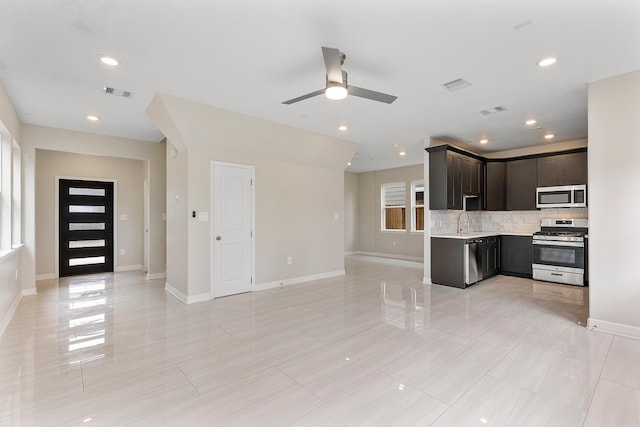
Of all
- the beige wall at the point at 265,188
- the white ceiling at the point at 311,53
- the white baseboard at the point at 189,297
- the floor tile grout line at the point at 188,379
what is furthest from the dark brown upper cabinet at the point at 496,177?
the floor tile grout line at the point at 188,379

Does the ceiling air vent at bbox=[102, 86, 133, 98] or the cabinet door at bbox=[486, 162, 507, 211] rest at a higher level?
the ceiling air vent at bbox=[102, 86, 133, 98]

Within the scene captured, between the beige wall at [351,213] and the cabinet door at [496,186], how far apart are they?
4.53m

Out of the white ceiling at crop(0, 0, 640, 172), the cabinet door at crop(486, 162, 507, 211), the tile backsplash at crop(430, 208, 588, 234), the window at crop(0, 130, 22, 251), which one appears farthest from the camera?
the cabinet door at crop(486, 162, 507, 211)

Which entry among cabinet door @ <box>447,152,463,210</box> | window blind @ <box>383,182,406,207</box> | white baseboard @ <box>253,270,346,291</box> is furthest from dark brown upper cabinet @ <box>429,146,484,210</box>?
window blind @ <box>383,182,406,207</box>

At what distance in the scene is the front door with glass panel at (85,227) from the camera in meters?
6.42

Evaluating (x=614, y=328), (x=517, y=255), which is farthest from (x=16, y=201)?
(x=517, y=255)

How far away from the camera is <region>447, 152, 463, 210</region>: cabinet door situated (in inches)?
218

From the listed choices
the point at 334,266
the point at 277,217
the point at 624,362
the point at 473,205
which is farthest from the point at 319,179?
the point at 624,362

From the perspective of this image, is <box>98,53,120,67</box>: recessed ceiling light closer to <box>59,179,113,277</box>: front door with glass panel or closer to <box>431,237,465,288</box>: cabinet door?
<box>59,179,113,277</box>: front door with glass panel

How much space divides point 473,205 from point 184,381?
6.22 m

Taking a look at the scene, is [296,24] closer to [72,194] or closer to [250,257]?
[250,257]

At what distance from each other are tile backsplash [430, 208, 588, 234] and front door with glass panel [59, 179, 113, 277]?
7.01 meters

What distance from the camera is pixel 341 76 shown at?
102 inches

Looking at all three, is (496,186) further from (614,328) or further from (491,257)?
(614,328)
